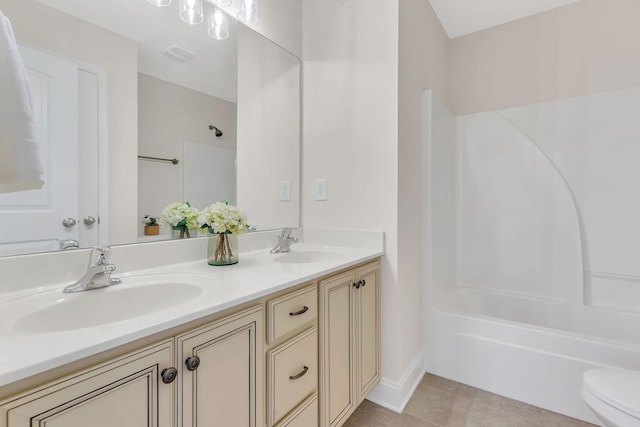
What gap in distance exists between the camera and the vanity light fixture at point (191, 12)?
1.26m

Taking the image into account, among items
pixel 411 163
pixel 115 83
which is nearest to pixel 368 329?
pixel 411 163

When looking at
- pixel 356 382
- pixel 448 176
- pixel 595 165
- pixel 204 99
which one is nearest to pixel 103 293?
pixel 204 99

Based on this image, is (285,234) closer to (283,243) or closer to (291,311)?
(283,243)

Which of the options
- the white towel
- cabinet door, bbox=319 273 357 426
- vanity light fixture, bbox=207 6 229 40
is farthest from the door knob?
vanity light fixture, bbox=207 6 229 40

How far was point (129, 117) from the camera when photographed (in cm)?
109

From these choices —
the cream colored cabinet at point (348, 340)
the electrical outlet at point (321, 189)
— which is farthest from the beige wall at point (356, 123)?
the cream colored cabinet at point (348, 340)

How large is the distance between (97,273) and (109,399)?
1.41ft

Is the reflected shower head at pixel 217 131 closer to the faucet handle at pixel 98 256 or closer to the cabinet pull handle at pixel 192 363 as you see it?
the faucet handle at pixel 98 256

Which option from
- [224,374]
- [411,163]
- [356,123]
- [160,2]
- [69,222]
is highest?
[160,2]

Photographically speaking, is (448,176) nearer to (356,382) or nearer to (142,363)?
(356,382)

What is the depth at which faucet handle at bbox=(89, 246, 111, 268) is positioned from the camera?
0.88 metres

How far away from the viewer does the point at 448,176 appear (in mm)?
2262

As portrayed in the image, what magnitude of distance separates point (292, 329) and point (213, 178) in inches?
31.2

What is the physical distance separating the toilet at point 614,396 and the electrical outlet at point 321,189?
1417mm
